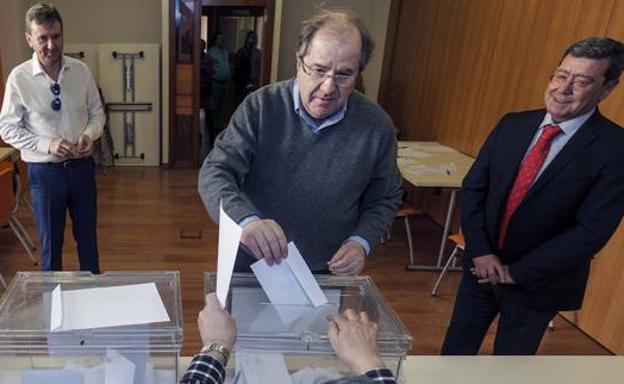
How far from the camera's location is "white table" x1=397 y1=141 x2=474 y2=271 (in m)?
3.24

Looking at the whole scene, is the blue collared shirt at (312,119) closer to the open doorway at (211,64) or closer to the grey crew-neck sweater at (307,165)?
the grey crew-neck sweater at (307,165)

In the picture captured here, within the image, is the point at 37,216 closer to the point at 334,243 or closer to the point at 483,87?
the point at 334,243

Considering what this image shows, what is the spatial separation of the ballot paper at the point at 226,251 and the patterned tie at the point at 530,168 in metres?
1.16

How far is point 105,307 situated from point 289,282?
0.36 metres

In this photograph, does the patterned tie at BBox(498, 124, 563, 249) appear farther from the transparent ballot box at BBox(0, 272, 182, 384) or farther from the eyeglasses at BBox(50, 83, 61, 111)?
the eyeglasses at BBox(50, 83, 61, 111)

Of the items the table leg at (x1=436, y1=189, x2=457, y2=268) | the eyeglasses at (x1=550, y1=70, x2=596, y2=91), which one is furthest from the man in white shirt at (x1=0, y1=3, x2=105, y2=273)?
the table leg at (x1=436, y1=189, x2=457, y2=268)

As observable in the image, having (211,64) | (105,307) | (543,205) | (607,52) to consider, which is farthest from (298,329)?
(211,64)

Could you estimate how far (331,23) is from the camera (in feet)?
3.54

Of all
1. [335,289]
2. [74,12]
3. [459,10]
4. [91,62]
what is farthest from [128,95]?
[335,289]

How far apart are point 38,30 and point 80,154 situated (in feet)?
1.88

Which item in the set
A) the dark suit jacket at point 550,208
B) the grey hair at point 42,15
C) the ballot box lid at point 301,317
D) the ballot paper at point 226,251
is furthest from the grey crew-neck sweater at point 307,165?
the grey hair at point 42,15

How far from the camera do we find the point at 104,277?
1016 mm

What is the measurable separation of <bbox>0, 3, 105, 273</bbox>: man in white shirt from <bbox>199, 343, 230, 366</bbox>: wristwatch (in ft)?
5.73

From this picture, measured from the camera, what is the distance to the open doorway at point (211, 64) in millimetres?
5055
